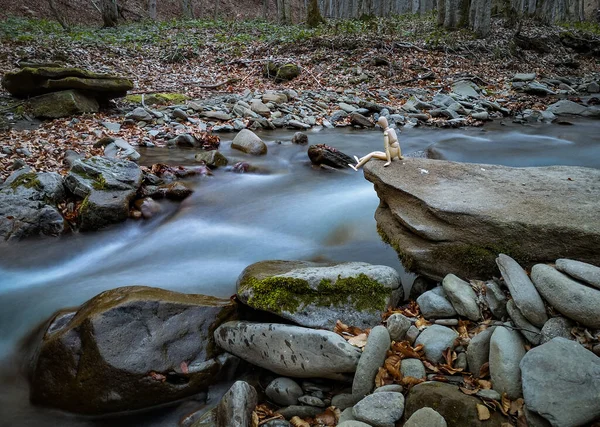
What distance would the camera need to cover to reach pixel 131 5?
3738 cm

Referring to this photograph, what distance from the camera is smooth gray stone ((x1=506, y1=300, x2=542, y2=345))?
123 inches

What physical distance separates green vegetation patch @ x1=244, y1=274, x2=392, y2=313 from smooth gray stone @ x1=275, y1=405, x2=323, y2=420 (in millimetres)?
845

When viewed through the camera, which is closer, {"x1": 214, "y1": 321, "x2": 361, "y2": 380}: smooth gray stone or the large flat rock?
{"x1": 214, "y1": 321, "x2": 361, "y2": 380}: smooth gray stone

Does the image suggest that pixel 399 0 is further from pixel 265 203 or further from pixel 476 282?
pixel 476 282

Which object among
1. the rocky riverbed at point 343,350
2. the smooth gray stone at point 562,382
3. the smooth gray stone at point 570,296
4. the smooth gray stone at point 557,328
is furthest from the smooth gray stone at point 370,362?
the smooth gray stone at point 570,296

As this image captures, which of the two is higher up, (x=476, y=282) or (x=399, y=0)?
(x=399, y=0)

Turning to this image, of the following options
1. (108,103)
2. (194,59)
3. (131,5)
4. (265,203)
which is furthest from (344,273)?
(131,5)

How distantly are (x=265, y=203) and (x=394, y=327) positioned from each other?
13.4 ft

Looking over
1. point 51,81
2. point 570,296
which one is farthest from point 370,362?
point 51,81

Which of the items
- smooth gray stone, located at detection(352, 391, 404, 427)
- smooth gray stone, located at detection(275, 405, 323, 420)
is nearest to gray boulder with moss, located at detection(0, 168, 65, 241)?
smooth gray stone, located at detection(275, 405, 323, 420)

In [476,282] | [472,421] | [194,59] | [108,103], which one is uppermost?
[194,59]

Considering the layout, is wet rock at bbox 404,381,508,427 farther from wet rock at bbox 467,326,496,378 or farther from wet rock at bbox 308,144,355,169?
wet rock at bbox 308,144,355,169

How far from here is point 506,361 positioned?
2.89m

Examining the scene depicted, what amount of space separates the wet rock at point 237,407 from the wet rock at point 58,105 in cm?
973
